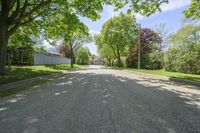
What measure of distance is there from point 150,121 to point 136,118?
357 millimetres

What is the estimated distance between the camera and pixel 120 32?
44750 millimetres

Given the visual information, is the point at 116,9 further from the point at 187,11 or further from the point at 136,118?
the point at 136,118

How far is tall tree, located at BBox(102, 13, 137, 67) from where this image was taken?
4440 centimetres

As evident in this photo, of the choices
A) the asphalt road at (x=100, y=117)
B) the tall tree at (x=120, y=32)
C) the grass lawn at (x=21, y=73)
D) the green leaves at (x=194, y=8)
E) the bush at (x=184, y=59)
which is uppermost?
the tall tree at (x=120, y=32)

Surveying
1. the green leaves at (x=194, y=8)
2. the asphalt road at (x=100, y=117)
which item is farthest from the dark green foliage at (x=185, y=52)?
the asphalt road at (x=100, y=117)

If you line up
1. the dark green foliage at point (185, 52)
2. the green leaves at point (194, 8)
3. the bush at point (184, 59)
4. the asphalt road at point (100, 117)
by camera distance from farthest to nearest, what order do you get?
the dark green foliage at point (185, 52), the bush at point (184, 59), the green leaves at point (194, 8), the asphalt road at point (100, 117)

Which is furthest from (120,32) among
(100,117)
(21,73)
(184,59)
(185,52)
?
(100,117)

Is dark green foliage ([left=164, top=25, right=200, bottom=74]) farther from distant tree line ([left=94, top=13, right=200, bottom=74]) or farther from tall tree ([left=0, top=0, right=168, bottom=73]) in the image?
tall tree ([left=0, top=0, right=168, bottom=73])

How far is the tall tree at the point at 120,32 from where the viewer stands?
44403 millimetres

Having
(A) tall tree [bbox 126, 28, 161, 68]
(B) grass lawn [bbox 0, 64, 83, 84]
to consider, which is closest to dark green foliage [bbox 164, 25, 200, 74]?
(A) tall tree [bbox 126, 28, 161, 68]

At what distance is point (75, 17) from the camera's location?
1667 cm

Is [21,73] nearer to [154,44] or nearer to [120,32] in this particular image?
[120,32]

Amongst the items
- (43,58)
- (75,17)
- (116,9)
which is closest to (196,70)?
(116,9)

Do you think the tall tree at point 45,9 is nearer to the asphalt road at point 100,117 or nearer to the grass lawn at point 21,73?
the grass lawn at point 21,73
